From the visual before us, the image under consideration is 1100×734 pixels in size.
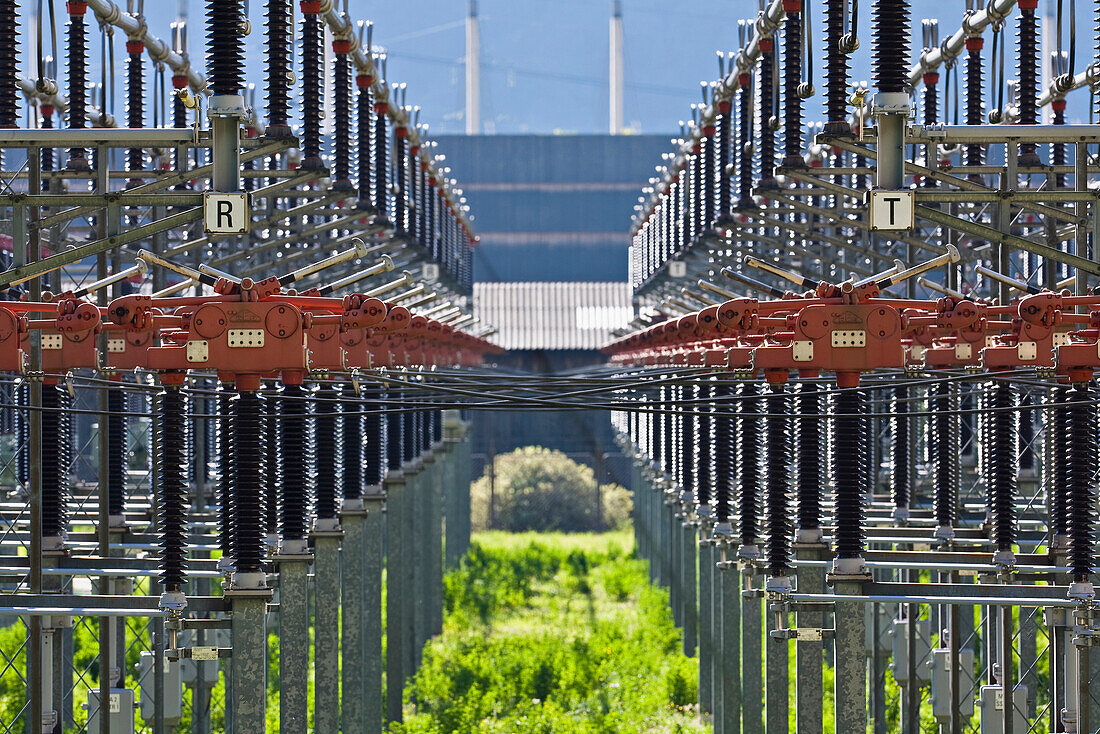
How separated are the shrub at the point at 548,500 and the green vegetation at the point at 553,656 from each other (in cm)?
659

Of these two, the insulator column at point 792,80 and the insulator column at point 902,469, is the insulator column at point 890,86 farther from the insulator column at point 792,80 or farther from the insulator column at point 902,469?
the insulator column at point 902,469

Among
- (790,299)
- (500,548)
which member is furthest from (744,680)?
(500,548)

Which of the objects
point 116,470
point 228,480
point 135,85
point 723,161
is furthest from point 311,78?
point 723,161

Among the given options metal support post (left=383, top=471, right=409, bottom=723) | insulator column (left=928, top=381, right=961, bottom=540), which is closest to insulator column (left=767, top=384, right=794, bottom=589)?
insulator column (left=928, top=381, right=961, bottom=540)

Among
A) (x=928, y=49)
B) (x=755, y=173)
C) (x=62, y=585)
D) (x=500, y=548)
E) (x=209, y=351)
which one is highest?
(x=928, y=49)

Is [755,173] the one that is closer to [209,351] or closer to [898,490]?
[898,490]

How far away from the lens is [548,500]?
106ft

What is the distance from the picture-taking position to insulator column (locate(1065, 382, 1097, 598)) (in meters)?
7.10

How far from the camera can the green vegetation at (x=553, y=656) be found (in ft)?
44.3

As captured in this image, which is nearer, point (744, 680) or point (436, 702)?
point (744, 680)

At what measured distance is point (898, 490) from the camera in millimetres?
11211

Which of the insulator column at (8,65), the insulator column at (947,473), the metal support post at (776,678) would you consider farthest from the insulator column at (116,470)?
the insulator column at (947,473)

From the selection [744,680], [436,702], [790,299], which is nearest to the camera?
[790,299]

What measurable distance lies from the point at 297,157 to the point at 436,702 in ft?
20.0
